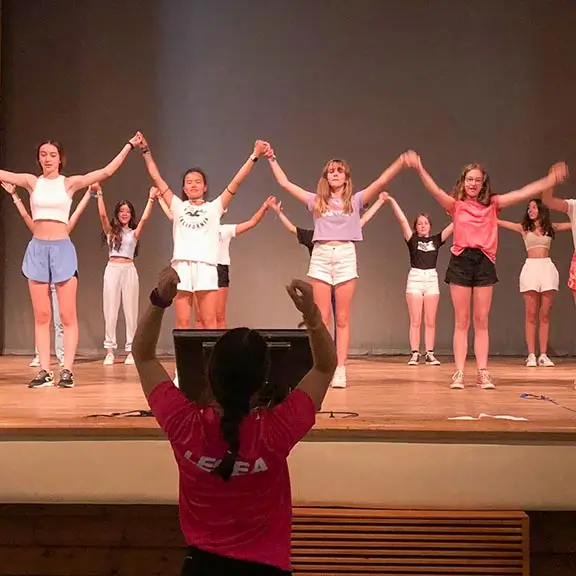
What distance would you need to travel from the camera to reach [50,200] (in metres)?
4.32

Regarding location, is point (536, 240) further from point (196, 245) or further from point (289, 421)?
point (289, 421)

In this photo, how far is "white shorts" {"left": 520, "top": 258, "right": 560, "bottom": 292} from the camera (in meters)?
6.35

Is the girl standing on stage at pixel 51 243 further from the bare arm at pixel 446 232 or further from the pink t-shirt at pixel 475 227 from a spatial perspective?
the bare arm at pixel 446 232

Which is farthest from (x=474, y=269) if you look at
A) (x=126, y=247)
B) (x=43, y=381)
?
(x=126, y=247)

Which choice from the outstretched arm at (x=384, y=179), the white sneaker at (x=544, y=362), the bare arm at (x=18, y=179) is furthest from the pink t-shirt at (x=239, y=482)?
the white sneaker at (x=544, y=362)

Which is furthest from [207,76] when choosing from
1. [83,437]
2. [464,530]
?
[464,530]

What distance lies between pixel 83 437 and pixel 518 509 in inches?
63.8

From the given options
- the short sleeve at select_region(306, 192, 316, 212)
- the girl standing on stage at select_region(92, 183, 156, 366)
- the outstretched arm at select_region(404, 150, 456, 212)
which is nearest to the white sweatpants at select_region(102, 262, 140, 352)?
the girl standing on stage at select_region(92, 183, 156, 366)

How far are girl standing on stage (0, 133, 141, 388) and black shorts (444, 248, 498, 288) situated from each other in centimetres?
199

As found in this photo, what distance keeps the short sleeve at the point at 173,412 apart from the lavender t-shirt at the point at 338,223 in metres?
2.90

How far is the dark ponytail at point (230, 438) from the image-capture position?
1484mm

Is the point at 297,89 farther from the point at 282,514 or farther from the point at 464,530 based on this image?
the point at 282,514

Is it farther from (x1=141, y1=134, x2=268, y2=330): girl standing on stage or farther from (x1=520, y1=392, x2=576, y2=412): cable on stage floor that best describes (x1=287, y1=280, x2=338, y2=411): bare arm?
(x1=141, y1=134, x2=268, y2=330): girl standing on stage

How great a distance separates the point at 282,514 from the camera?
1.59m
